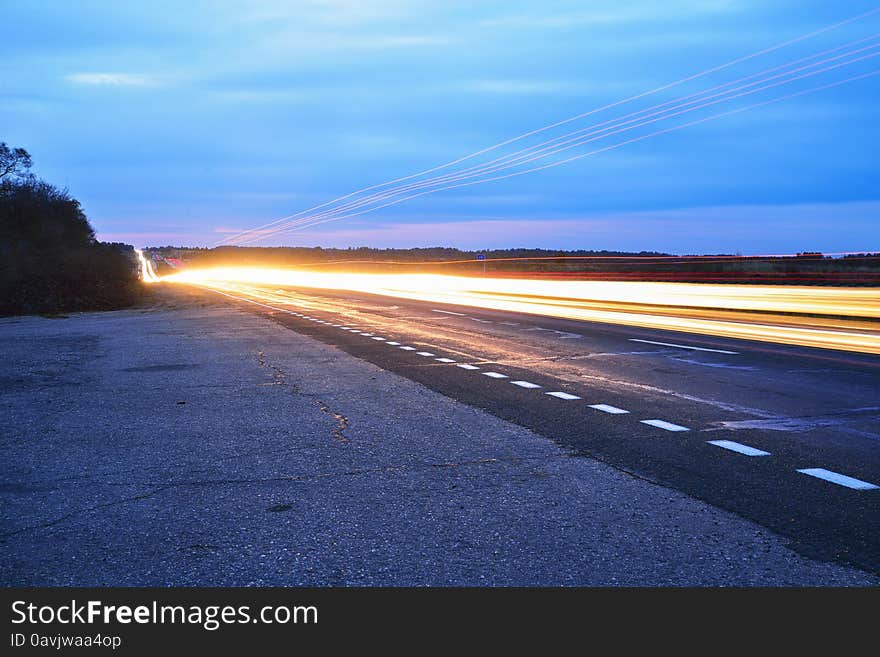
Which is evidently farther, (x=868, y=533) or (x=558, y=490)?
(x=558, y=490)

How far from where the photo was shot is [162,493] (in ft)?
19.9

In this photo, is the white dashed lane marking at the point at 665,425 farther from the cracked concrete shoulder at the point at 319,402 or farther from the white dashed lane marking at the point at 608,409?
the cracked concrete shoulder at the point at 319,402

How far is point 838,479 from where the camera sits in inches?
244

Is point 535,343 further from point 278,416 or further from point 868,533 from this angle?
point 868,533

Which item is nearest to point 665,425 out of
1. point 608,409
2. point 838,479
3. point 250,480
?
point 608,409

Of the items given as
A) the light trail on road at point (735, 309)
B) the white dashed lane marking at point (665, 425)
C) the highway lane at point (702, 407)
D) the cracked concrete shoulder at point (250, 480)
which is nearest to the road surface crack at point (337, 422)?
the cracked concrete shoulder at point (250, 480)

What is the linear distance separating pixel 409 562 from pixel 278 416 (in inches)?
196

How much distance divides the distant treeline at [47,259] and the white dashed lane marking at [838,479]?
108 ft

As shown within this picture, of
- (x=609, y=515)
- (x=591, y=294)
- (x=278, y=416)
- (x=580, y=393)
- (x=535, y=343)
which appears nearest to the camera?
(x=609, y=515)

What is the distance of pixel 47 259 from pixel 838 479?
176 ft

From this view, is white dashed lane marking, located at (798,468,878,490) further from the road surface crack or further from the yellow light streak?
the yellow light streak

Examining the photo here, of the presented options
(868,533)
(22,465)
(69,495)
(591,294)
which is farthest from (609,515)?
(591,294)

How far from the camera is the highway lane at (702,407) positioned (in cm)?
570

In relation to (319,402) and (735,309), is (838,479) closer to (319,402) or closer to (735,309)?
(319,402)
